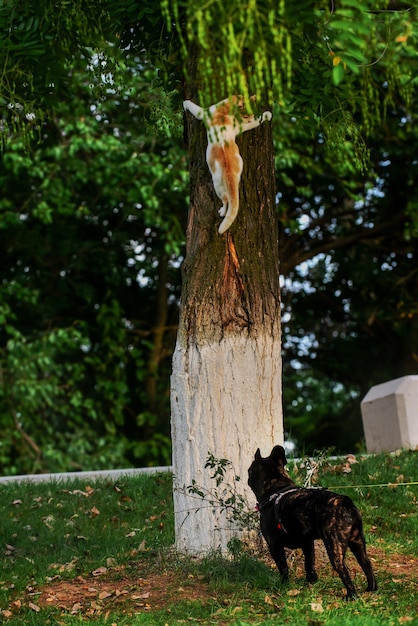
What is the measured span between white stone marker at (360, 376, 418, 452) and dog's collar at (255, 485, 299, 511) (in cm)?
471

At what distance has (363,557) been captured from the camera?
5.83 metres

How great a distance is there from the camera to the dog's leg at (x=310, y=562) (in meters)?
6.06

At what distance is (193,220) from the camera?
6.95 m

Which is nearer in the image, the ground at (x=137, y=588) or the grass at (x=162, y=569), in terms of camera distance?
the grass at (x=162, y=569)

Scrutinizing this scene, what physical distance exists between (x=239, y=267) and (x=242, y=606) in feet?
7.61

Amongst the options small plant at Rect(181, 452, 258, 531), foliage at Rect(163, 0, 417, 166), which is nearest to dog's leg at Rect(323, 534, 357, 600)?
small plant at Rect(181, 452, 258, 531)

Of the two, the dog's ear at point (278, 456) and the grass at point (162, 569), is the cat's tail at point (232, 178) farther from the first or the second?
the grass at point (162, 569)

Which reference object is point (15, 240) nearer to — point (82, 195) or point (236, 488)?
point (82, 195)

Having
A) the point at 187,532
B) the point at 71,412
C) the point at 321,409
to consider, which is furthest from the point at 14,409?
the point at 187,532

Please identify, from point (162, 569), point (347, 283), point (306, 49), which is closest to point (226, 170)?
point (306, 49)

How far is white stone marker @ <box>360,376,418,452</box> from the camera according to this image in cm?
1078

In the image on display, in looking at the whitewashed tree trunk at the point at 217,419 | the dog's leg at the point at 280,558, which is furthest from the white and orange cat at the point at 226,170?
the dog's leg at the point at 280,558

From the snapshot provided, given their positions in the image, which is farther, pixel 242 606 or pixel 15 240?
pixel 15 240

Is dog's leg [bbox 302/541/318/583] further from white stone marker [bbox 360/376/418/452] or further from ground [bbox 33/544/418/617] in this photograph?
white stone marker [bbox 360/376/418/452]
